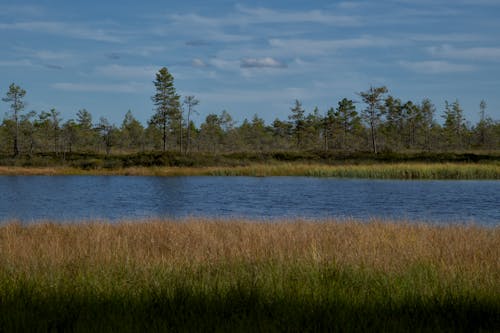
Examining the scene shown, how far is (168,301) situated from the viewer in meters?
6.47

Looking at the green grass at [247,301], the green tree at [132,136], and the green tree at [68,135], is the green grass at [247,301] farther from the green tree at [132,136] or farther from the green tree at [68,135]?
the green tree at [132,136]

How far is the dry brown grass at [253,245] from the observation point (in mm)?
8773

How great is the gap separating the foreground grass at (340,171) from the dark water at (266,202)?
6880 millimetres

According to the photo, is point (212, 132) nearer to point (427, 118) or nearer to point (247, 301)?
point (427, 118)

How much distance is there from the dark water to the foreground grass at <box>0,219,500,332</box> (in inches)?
385

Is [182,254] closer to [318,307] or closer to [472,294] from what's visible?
[318,307]

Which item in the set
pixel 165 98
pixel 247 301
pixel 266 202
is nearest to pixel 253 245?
pixel 247 301

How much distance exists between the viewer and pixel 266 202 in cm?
2889

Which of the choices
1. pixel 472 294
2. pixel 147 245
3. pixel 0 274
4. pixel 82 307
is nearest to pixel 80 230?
pixel 147 245

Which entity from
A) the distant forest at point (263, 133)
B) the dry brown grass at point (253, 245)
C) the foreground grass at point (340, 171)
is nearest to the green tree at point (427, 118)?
the distant forest at point (263, 133)

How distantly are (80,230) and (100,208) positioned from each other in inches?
491

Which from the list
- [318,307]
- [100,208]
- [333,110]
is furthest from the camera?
[333,110]

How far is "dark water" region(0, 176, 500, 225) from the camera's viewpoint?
76.0ft

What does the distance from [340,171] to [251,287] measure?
4389cm
